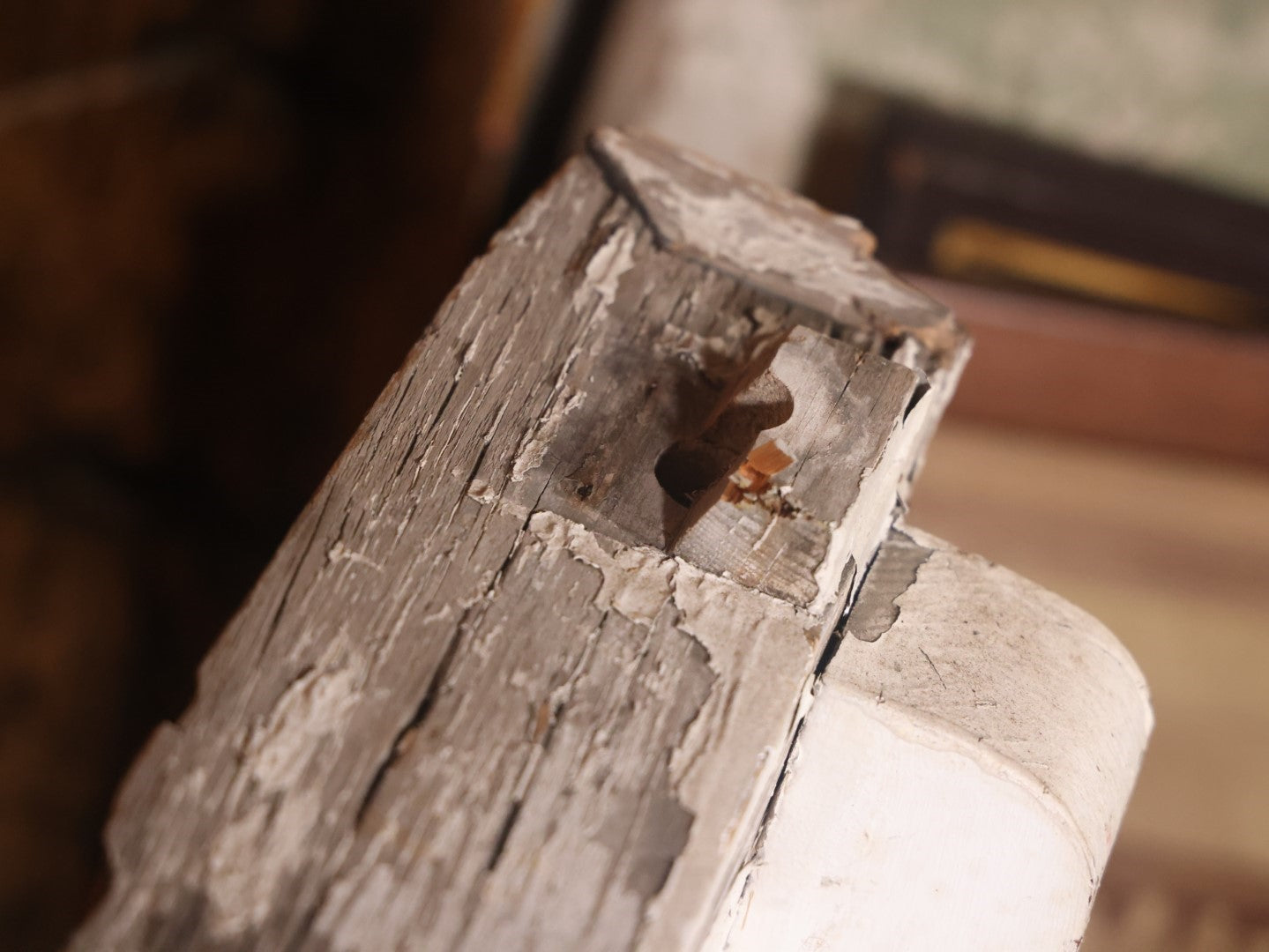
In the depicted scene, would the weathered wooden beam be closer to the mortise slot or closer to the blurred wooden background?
the mortise slot

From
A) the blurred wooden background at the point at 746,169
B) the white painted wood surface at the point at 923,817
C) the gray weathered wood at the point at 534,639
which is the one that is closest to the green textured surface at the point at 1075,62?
the blurred wooden background at the point at 746,169

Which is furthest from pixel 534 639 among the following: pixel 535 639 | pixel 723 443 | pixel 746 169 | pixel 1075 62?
pixel 1075 62

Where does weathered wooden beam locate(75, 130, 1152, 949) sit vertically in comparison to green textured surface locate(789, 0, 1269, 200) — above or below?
below

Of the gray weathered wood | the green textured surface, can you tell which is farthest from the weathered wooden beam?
the green textured surface

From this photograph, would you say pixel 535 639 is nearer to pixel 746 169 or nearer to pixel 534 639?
pixel 534 639

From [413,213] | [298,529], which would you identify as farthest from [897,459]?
[413,213]

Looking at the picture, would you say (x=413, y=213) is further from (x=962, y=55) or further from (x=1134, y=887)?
(x=1134, y=887)
